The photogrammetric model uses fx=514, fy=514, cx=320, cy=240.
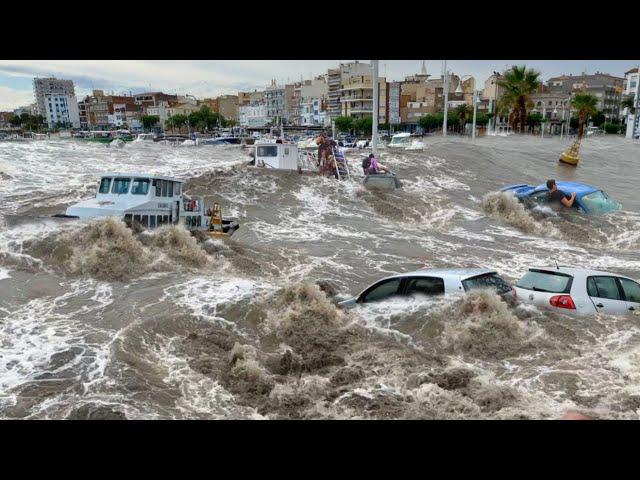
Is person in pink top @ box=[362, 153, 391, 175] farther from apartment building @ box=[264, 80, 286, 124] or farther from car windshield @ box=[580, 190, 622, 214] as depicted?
apartment building @ box=[264, 80, 286, 124]

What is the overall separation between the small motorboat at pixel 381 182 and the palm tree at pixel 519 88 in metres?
49.5

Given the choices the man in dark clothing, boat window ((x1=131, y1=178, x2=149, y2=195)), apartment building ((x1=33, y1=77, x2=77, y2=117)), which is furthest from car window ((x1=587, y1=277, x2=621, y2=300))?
apartment building ((x1=33, y1=77, x2=77, y2=117))

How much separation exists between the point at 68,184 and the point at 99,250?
16.2 m

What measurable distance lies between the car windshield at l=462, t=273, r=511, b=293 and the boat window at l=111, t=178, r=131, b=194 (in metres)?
11.5

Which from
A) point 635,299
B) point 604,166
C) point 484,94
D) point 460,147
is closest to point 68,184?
point 635,299

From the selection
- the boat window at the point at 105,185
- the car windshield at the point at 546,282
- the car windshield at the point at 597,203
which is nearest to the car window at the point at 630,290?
the car windshield at the point at 546,282

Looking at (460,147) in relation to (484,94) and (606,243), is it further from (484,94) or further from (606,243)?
(484,94)

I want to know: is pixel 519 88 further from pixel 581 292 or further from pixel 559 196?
pixel 581 292

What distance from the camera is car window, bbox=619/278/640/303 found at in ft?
28.6

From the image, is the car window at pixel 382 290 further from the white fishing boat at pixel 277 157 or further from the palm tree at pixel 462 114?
the palm tree at pixel 462 114

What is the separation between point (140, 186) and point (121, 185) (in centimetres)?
66

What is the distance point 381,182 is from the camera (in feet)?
85.5

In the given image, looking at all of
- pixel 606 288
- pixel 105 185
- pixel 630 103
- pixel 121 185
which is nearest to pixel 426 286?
pixel 606 288

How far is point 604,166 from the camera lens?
1613 inches
